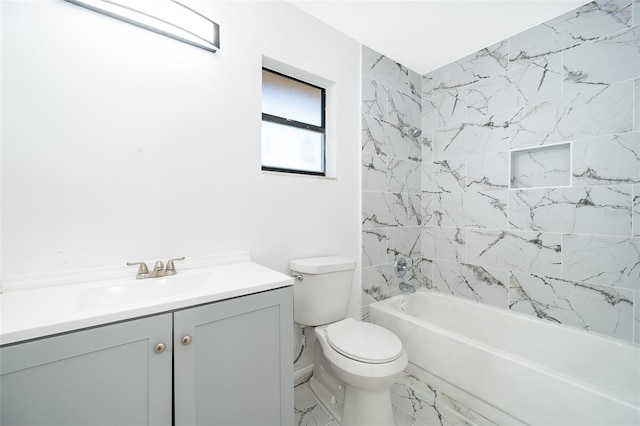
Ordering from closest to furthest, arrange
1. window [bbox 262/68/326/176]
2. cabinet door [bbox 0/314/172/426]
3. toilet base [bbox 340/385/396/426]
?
cabinet door [bbox 0/314/172/426], toilet base [bbox 340/385/396/426], window [bbox 262/68/326/176]

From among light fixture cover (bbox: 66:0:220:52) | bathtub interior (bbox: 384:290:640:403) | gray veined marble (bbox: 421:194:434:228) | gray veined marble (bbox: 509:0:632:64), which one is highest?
gray veined marble (bbox: 509:0:632:64)

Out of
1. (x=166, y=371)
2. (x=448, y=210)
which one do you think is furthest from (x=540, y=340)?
(x=166, y=371)

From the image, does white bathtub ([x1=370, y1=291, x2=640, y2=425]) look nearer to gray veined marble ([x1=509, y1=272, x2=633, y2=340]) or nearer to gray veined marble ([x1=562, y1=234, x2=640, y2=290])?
gray veined marble ([x1=509, y1=272, x2=633, y2=340])

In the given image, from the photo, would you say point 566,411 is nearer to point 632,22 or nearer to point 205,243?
point 205,243

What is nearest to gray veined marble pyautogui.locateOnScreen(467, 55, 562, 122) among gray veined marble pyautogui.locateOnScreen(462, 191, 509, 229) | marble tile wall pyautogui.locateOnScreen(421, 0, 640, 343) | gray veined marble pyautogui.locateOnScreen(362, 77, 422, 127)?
marble tile wall pyautogui.locateOnScreen(421, 0, 640, 343)

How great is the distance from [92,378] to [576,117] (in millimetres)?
2710

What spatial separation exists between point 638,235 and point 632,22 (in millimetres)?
1230

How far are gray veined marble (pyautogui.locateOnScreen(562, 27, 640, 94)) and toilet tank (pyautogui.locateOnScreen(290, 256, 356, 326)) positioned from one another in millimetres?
1897

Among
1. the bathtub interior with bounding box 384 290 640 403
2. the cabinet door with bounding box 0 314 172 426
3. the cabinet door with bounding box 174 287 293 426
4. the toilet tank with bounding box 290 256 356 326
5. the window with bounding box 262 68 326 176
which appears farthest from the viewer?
the window with bounding box 262 68 326 176

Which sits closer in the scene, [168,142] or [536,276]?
[168,142]

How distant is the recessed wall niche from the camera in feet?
5.56

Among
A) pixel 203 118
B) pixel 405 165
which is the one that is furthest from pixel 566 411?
pixel 203 118

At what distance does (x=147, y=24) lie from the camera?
1110mm

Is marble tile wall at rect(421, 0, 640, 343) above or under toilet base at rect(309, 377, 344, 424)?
above
